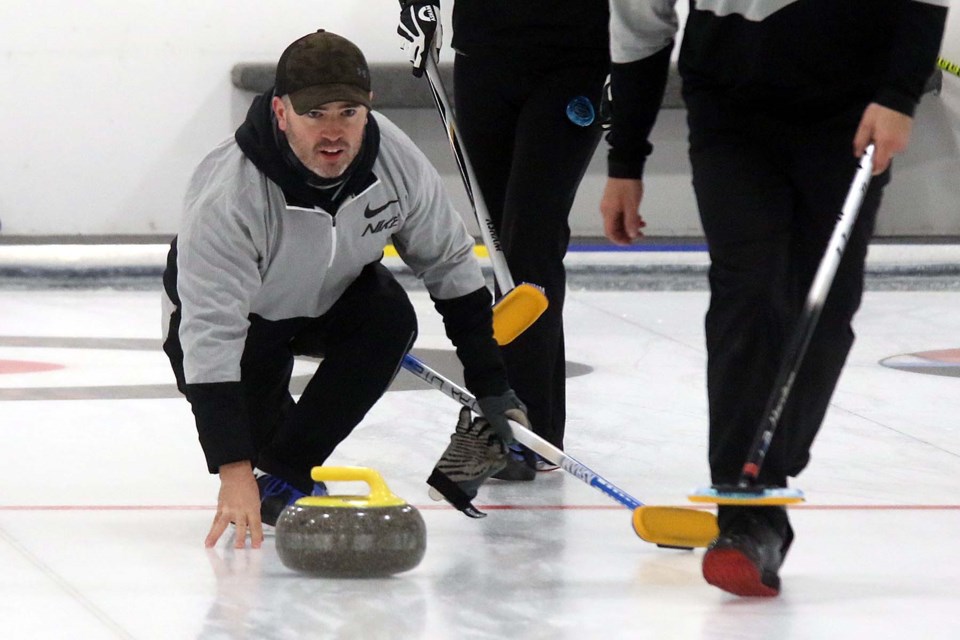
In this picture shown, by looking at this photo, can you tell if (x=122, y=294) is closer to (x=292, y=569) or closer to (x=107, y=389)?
(x=107, y=389)

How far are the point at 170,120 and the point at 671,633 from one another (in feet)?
17.5

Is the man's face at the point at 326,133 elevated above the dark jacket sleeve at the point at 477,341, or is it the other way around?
the man's face at the point at 326,133

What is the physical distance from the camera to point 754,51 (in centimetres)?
208

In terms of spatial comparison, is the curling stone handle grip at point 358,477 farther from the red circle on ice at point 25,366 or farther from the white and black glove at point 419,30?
the red circle on ice at point 25,366

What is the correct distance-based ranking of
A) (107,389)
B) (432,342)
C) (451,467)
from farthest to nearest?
1. (432,342)
2. (107,389)
3. (451,467)

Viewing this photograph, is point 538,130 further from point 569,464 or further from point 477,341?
point 569,464

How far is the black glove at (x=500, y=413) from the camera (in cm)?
238

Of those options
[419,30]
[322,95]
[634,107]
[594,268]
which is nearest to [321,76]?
[322,95]

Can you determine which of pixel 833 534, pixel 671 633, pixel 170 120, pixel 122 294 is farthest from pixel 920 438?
pixel 170 120

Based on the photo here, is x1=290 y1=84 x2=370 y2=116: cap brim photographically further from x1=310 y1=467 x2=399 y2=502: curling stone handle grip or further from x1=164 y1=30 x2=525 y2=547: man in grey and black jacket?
x1=310 y1=467 x2=399 y2=502: curling stone handle grip

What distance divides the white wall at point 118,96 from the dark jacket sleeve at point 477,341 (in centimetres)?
449

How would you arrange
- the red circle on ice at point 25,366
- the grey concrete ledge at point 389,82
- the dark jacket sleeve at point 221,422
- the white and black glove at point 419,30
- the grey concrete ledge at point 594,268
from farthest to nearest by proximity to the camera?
1. the grey concrete ledge at point 389,82
2. the grey concrete ledge at point 594,268
3. the red circle on ice at point 25,366
4. the white and black glove at point 419,30
5. the dark jacket sleeve at point 221,422

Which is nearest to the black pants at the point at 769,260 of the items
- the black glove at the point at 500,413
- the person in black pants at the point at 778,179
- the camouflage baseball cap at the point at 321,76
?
the person in black pants at the point at 778,179

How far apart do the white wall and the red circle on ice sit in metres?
2.86
